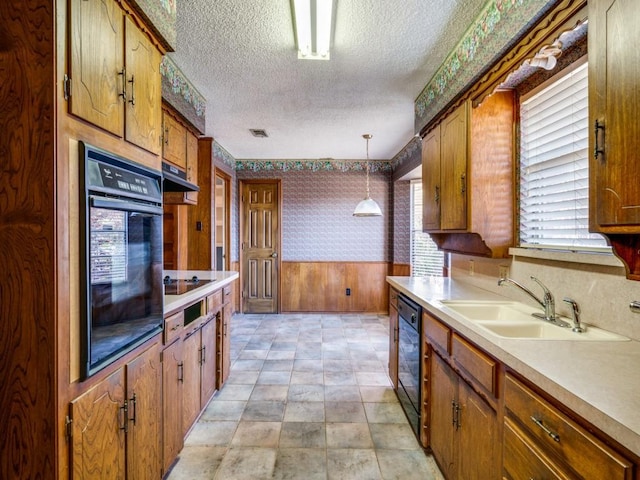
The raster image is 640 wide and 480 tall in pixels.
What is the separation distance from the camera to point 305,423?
7.55 ft

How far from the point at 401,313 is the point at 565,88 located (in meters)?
1.73

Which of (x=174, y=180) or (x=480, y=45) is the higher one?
(x=480, y=45)

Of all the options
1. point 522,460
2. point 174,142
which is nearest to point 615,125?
point 522,460

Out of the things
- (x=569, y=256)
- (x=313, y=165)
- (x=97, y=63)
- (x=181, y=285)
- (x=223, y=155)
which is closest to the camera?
(x=97, y=63)

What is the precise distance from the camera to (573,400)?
80 centimetres

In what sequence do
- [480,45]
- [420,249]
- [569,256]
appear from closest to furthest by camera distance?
[569,256], [480,45], [420,249]

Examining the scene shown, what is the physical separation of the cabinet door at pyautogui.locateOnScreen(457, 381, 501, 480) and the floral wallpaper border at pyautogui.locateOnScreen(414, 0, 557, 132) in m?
1.69

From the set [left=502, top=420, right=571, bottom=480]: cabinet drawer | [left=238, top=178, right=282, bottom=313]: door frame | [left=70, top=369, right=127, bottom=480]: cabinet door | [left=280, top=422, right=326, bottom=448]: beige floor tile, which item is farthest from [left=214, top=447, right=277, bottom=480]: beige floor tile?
[left=238, top=178, right=282, bottom=313]: door frame

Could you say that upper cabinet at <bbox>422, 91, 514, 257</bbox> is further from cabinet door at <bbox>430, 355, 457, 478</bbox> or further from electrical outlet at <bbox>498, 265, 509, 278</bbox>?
cabinet door at <bbox>430, 355, 457, 478</bbox>

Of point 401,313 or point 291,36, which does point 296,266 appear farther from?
point 291,36

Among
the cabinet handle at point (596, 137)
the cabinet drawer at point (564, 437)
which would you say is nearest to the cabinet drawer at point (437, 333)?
the cabinet drawer at point (564, 437)

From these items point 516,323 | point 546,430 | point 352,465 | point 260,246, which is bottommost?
point 352,465

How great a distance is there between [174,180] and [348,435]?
2109 millimetres

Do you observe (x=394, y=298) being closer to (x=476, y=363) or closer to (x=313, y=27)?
(x=476, y=363)
